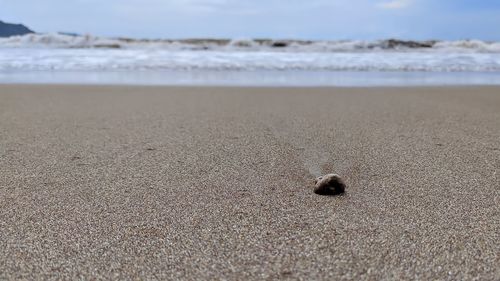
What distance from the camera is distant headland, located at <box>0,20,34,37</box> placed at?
17.9m

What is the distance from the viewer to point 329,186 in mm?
1597

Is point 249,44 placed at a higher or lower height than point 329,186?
higher

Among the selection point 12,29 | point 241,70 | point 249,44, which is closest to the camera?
point 241,70

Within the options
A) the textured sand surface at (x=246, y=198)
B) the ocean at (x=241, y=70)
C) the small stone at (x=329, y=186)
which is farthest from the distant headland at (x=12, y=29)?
the small stone at (x=329, y=186)

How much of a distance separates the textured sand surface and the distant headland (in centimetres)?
1648

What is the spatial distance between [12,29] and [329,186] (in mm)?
19472

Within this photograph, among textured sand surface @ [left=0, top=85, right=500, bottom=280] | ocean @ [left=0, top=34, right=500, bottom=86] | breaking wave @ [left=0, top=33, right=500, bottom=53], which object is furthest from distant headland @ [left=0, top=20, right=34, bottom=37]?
textured sand surface @ [left=0, top=85, right=500, bottom=280]

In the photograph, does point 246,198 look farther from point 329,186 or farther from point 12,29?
point 12,29

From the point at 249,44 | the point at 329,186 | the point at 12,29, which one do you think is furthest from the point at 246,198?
the point at 12,29

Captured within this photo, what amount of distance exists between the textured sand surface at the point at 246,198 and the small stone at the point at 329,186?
0.03 metres

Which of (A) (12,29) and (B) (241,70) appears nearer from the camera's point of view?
(B) (241,70)

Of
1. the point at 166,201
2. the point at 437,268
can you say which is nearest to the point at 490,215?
the point at 437,268

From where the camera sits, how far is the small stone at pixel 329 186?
1.60 m

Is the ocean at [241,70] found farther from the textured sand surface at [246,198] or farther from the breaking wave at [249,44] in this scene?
the breaking wave at [249,44]
